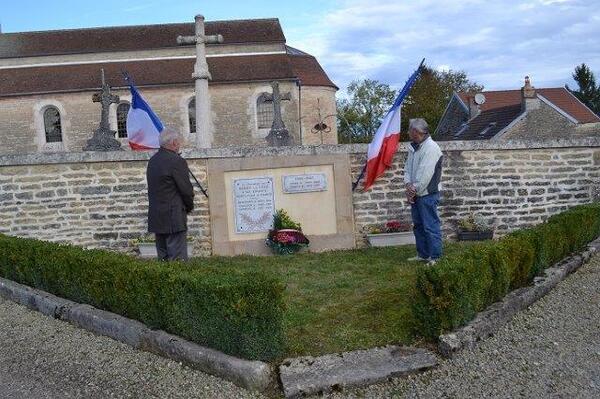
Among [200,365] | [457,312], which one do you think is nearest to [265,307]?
[200,365]

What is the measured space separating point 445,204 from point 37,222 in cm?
652

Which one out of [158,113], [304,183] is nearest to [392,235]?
[304,183]

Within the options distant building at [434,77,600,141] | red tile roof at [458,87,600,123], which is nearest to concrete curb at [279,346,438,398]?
distant building at [434,77,600,141]

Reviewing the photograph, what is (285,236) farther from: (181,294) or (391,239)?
(181,294)

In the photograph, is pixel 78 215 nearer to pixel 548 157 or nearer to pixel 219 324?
pixel 219 324

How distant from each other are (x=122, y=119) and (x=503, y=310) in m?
30.6

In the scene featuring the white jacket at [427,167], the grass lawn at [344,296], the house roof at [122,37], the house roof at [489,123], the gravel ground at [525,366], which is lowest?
the gravel ground at [525,366]

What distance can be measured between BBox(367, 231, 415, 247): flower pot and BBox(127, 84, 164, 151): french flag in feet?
12.8

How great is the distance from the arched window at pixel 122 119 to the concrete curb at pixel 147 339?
88.2 feet

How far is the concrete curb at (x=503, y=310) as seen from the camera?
4266mm

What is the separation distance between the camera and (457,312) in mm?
4434

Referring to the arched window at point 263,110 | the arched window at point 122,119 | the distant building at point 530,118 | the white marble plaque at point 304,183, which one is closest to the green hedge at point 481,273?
the white marble plaque at point 304,183

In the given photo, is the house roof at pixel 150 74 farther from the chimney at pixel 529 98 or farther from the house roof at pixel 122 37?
the chimney at pixel 529 98

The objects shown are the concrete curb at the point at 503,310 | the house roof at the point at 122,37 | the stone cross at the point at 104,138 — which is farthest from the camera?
the house roof at the point at 122,37
